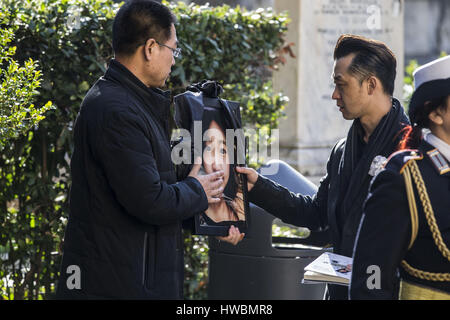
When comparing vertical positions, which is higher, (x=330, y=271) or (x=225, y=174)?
(x=225, y=174)

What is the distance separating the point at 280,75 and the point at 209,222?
4.81m

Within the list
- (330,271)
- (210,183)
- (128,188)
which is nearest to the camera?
(128,188)

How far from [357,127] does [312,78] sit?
15.1ft

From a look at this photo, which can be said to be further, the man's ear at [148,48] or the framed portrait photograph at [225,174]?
the framed portrait photograph at [225,174]

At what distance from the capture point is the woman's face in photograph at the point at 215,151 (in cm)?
301

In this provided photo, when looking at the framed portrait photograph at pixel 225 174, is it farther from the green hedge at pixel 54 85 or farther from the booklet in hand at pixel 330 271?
the green hedge at pixel 54 85

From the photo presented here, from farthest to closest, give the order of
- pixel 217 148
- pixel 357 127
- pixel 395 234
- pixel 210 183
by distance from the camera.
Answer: pixel 357 127 < pixel 217 148 < pixel 210 183 < pixel 395 234

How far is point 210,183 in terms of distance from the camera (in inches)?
116

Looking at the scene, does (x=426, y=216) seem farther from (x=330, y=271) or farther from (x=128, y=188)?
(x=128, y=188)

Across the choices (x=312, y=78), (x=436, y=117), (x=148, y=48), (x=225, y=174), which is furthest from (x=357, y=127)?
(x=312, y=78)

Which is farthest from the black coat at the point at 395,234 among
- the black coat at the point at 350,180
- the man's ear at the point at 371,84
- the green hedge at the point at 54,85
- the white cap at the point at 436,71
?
the green hedge at the point at 54,85

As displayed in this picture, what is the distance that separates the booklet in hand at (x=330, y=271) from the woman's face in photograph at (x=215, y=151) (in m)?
0.51

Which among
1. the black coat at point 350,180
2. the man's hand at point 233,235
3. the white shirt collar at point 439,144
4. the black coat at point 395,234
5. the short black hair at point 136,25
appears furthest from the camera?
the man's hand at point 233,235
